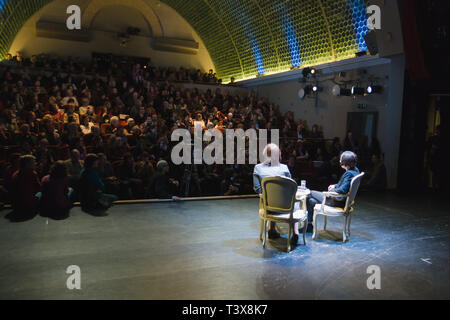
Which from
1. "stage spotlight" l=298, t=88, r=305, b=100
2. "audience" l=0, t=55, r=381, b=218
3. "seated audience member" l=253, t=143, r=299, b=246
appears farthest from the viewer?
"stage spotlight" l=298, t=88, r=305, b=100

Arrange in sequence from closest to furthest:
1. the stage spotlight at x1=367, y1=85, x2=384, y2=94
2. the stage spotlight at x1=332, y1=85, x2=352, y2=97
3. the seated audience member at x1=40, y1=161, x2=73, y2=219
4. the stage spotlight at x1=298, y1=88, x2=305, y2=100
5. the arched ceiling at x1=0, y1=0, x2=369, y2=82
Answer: the seated audience member at x1=40, y1=161, x2=73, y2=219
the stage spotlight at x1=367, y1=85, x2=384, y2=94
the stage spotlight at x1=332, y1=85, x2=352, y2=97
the arched ceiling at x1=0, y1=0, x2=369, y2=82
the stage spotlight at x1=298, y1=88, x2=305, y2=100

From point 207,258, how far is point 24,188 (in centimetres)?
319

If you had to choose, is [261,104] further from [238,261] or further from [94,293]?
[94,293]

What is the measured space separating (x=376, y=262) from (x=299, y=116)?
9.43 m

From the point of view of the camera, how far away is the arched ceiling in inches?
437

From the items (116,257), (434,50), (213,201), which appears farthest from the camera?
(434,50)

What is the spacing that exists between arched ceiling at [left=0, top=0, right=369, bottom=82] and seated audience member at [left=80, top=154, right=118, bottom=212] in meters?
8.89

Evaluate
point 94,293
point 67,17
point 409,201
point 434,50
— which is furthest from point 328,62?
point 67,17

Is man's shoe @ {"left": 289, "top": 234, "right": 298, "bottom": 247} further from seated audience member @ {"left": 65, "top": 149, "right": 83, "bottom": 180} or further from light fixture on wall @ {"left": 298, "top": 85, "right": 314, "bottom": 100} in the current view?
light fixture on wall @ {"left": 298, "top": 85, "right": 314, "bottom": 100}

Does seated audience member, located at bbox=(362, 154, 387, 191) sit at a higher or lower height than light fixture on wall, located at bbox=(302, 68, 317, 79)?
lower

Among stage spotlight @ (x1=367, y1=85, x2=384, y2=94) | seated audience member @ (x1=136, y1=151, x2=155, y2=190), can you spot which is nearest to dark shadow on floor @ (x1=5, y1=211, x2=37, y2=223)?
seated audience member @ (x1=136, y1=151, x2=155, y2=190)

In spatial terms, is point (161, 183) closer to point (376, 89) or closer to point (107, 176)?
point (107, 176)

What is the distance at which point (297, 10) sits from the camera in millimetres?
12492

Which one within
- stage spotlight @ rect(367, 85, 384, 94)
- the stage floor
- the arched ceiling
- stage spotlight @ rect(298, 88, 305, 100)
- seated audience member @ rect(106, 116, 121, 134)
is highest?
the arched ceiling
